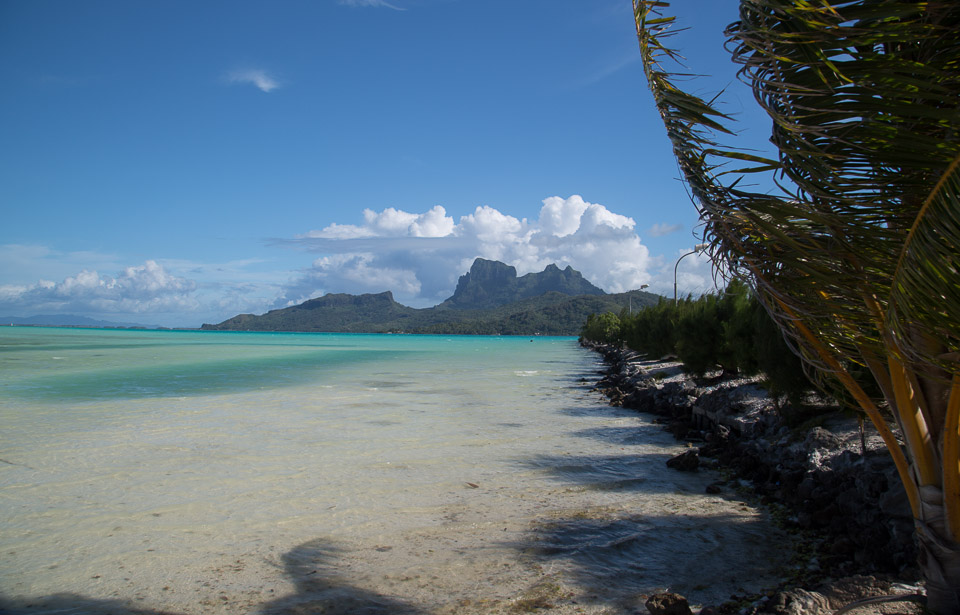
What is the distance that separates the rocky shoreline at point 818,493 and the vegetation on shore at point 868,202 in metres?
1.06

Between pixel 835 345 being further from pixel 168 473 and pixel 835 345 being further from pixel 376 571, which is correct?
pixel 168 473

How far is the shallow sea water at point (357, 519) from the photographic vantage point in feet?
18.8

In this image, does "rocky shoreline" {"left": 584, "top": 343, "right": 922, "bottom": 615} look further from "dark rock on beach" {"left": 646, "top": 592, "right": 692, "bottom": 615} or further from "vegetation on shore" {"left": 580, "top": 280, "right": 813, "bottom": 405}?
"vegetation on shore" {"left": 580, "top": 280, "right": 813, "bottom": 405}

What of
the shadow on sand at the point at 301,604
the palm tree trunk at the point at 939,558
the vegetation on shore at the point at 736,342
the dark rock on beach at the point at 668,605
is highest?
the vegetation on shore at the point at 736,342

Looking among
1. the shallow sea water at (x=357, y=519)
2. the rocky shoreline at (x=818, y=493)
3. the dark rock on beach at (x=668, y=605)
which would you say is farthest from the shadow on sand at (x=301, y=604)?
the rocky shoreline at (x=818, y=493)

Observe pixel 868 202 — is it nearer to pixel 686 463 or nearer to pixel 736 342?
pixel 686 463

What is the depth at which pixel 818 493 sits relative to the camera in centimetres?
809

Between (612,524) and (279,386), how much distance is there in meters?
23.1

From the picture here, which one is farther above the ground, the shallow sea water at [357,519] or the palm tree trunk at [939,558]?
the palm tree trunk at [939,558]

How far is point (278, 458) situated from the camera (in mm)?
11781

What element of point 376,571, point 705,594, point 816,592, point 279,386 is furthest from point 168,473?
point 279,386

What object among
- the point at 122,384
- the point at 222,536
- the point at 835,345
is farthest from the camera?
the point at 122,384

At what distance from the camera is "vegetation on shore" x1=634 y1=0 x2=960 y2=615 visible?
2.78 meters

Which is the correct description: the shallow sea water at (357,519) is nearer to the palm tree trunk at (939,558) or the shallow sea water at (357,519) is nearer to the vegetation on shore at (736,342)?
the palm tree trunk at (939,558)
